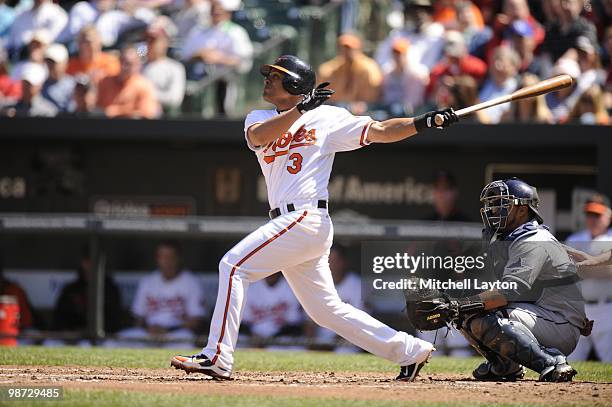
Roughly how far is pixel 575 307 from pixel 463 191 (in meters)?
4.95

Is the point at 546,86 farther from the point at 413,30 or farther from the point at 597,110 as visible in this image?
the point at 413,30

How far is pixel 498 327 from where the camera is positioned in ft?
18.7

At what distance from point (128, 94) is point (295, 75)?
5211mm

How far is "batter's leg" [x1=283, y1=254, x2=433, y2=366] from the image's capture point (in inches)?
223

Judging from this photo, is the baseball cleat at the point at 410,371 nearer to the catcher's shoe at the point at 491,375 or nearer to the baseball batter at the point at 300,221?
the baseball batter at the point at 300,221

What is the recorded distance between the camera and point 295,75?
5.77 meters

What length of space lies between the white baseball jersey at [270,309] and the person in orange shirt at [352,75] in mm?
2029

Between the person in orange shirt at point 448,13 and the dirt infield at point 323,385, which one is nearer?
the dirt infield at point 323,385

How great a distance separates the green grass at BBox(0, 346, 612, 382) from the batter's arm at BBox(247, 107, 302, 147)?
1690 mm

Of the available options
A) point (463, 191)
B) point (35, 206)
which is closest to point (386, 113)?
point (463, 191)

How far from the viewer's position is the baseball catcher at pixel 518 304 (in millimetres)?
5730

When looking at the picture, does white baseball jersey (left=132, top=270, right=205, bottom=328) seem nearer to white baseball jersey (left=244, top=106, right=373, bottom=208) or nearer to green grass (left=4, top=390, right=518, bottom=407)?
white baseball jersey (left=244, top=106, right=373, bottom=208)

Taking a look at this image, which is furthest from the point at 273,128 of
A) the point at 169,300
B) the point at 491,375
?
the point at 169,300

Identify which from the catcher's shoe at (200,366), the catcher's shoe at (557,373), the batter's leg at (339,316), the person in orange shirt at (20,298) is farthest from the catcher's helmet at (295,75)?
the person in orange shirt at (20,298)
